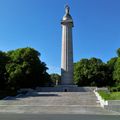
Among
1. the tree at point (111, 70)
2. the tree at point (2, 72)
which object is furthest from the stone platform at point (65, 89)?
the tree at point (111, 70)

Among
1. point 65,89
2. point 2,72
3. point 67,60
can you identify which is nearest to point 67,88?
point 65,89

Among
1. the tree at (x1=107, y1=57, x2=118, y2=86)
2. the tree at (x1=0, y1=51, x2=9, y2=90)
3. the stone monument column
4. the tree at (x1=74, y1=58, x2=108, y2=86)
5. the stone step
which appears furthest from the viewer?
the tree at (x1=74, y1=58, x2=108, y2=86)

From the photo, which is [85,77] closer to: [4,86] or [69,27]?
[69,27]

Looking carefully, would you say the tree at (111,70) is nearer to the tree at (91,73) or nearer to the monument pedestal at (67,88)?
the tree at (91,73)

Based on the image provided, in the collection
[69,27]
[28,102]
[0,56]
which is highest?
[69,27]

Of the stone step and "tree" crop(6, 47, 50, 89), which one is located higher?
"tree" crop(6, 47, 50, 89)

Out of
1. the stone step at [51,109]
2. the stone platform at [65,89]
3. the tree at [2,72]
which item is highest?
the tree at [2,72]

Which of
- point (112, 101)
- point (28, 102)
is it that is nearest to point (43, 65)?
point (28, 102)

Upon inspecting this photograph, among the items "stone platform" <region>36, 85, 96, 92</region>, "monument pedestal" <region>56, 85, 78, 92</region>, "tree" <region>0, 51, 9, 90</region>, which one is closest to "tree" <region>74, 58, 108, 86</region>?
"stone platform" <region>36, 85, 96, 92</region>

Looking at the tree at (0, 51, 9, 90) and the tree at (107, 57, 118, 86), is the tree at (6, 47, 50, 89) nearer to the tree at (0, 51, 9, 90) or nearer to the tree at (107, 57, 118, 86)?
the tree at (0, 51, 9, 90)

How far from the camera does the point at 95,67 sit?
73562 mm

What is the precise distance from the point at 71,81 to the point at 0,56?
13716mm

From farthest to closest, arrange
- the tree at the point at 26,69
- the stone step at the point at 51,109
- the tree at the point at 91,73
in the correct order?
the tree at the point at 91,73
the tree at the point at 26,69
the stone step at the point at 51,109

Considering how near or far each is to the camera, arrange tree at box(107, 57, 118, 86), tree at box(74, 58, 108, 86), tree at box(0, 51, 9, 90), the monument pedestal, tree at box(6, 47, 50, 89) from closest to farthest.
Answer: tree at box(6, 47, 50, 89), the monument pedestal, tree at box(0, 51, 9, 90), tree at box(107, 57, 118, 86), tree at box(74, 58, 108, 86)
